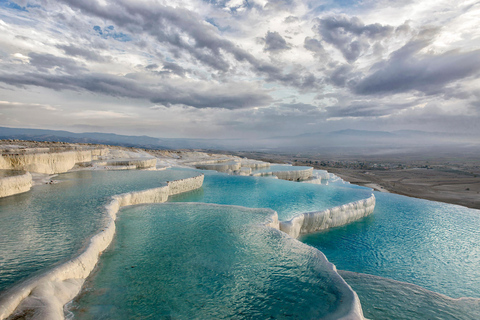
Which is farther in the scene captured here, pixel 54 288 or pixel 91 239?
pixel 91 239

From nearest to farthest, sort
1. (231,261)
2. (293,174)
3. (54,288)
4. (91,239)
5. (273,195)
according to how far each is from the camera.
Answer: (54,288) → (231,261) → (91,239) → (273,195) → (293,174)

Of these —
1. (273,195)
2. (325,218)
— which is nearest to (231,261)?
(325,218)

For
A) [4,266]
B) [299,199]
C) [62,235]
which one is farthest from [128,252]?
[299,199]

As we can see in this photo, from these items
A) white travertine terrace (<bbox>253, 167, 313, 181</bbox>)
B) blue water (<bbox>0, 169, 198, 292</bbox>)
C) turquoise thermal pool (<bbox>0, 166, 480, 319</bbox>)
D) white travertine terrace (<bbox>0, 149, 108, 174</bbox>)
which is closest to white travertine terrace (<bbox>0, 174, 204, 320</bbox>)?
turquoise thermal pool (<bbox>0, 166, 480, 319</bbox>)

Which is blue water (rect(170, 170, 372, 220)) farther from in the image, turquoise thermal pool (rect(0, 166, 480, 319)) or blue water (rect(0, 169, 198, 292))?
blue water (rect(0, 169, 198, 292))

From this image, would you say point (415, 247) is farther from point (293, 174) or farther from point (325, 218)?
point (293, 174)

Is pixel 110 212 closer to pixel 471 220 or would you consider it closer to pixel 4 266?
pixel 4 266
